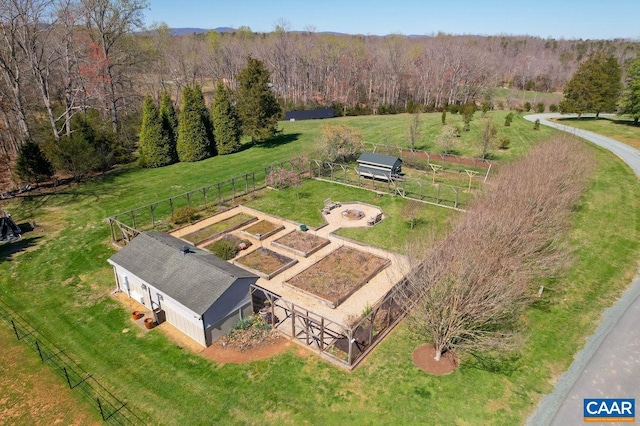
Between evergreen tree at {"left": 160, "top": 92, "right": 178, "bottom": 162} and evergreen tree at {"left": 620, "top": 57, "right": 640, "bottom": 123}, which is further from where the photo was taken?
evergreen tree at {"left": 620, "top": 57, "right": 640, "bottom": 123}

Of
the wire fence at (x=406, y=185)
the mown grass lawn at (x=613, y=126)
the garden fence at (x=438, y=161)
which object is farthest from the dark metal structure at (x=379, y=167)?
the mown grass lawn at (x=613, y=126)

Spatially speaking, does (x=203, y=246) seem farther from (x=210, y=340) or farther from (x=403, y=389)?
(x=403, y=389)

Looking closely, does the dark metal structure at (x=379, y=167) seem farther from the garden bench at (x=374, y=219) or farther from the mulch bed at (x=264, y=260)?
the mulch bed at (x=264, y=260)

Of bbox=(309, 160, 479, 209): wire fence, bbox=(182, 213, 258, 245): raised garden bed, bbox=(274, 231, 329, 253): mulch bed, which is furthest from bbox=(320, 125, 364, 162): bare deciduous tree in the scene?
bbox=(274, 231, 329, 253): mulch bed

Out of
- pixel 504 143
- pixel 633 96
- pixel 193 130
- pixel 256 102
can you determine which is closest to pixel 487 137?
pixel 504 143

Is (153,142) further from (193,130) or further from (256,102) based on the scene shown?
(256,102)

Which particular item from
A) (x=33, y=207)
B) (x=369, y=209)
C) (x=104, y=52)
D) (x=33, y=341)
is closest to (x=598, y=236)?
(x=369, y=209)

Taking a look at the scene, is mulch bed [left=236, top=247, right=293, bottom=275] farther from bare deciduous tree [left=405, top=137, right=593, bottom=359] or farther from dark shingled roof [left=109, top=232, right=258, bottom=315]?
bare deciduous tree [left=405, top=137, right=593, bottom=359]
